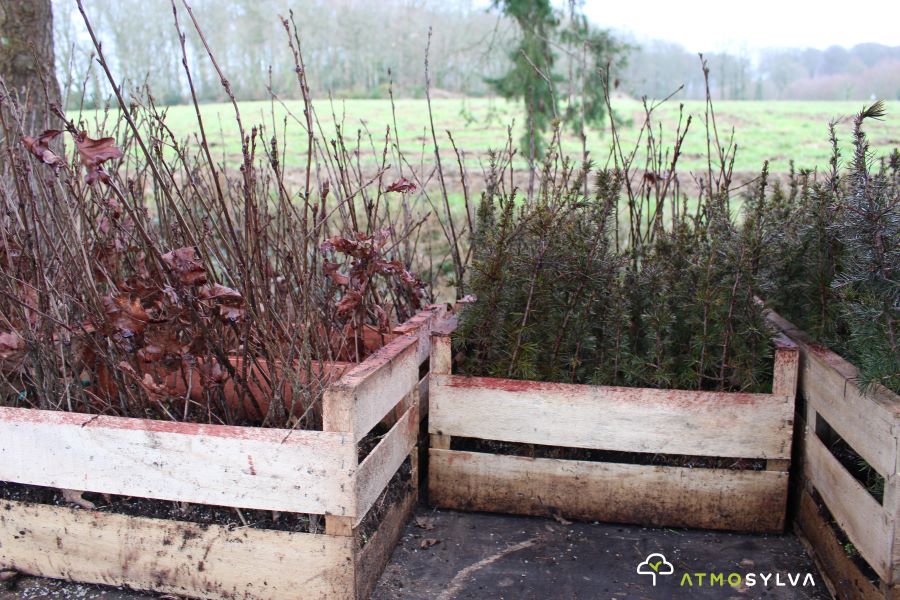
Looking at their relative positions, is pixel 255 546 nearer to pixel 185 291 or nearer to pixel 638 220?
pixel 185 291

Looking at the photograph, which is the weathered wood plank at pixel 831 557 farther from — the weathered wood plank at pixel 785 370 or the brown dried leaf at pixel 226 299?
the brown dried leaf at pixel 226 299

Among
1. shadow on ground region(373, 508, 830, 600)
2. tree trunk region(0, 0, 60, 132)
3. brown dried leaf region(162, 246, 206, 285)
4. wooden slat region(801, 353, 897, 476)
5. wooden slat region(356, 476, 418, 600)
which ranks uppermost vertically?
tree trunk region(0, 0, 60, 132)

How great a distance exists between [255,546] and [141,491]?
36 centimetres

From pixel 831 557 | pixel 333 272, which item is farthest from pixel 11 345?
pixel 831 557

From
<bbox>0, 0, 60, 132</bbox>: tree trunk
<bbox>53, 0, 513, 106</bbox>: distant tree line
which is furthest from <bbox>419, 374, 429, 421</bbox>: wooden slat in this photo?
<bbox>0, 0, 60, 132</bbox>: tree trunk

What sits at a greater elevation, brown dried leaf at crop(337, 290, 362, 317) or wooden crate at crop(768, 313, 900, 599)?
brown dried leaf at crop(337, 290, 362, 317)

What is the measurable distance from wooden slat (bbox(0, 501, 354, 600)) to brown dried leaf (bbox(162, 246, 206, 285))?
0.72m

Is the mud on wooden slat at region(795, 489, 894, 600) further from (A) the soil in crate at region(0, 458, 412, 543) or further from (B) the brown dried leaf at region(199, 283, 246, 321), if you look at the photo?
(B) the brown dried leaf at region(199, 283, 246, 321)

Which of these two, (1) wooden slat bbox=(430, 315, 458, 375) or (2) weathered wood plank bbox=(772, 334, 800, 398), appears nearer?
(2) weathered wood plank bbox=(772, 334, 800, 398)

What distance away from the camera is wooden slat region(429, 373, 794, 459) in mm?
2348

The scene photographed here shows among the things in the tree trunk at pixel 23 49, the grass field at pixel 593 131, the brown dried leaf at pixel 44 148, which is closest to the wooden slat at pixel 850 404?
the brown dried leaf at pixel 44 148

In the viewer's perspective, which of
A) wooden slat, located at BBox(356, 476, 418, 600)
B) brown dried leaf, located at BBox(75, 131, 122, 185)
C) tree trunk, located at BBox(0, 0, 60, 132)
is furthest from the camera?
tree trunk, located at BBox(0, 0, 60, 132)

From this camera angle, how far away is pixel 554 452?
261cm

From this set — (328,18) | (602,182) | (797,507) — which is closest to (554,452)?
(797,507)
